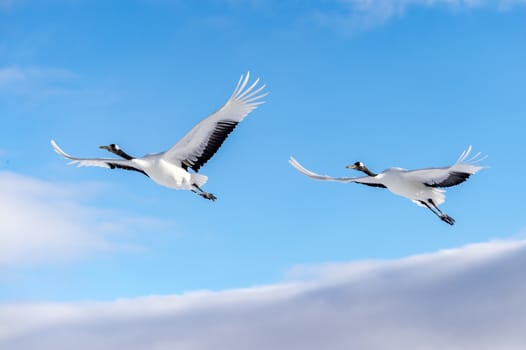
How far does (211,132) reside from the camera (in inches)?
1085

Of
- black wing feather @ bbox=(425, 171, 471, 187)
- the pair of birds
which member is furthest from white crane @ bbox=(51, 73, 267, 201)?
black wing feather @ bbox=(425, 171, 471, 187)

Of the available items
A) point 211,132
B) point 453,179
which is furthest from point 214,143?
point 453,179

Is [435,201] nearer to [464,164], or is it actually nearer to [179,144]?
[464,164]

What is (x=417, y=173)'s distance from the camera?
2812 centimetres

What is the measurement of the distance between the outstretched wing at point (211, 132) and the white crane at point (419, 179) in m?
3.99

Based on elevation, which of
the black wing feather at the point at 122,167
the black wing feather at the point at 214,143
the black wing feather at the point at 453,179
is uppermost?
the black wing feather at the point at 122,167

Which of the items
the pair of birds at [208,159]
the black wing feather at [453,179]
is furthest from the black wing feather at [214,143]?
the black wing feather at [453,179]

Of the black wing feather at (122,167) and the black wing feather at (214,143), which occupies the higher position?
the black wing feather at (122,167)

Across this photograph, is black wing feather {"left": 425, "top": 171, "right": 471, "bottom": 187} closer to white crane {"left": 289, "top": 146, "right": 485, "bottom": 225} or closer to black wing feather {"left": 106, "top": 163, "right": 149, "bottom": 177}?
white crane {"left": 289, "top": 146, "right": 485, "bottom": 225}

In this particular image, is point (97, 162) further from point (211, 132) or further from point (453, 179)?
point (453, 179)

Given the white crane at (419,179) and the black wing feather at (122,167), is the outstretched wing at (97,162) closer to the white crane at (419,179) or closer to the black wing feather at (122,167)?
the black wing feather at (122,167)

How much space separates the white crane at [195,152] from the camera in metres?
26.9

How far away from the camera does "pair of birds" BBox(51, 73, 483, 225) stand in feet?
88.4

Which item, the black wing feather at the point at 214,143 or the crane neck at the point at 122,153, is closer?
the black wing feather at the point at 214,143
